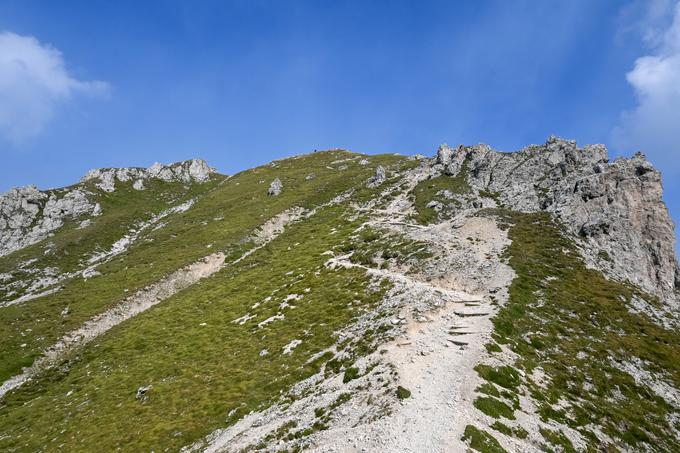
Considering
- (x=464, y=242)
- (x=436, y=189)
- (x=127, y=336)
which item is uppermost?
(x=436, y=189)

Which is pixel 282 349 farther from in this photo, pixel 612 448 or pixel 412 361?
pixel 612 448

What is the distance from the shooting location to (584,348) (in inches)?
1239

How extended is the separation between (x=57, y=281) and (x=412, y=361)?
81.7 metres

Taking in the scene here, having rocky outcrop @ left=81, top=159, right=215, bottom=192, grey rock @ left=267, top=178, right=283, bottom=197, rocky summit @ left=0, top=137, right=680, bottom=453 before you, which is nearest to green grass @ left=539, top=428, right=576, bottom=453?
rocky summit @ left=0, top=137, right=680, bottom=453

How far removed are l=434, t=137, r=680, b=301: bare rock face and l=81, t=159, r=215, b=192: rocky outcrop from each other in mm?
121588

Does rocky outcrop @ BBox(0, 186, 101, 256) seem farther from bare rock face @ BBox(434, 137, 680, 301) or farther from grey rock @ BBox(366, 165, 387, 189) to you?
bare rock face @ BBox(434, 137, 680, 301)

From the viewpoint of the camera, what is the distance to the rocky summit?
23781 mm

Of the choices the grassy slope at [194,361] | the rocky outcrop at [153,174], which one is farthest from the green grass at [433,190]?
the rocky outcrop at [153,174]

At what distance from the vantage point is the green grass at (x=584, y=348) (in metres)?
24.2

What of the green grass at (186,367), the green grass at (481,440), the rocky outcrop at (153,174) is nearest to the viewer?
the green grass at (481,440)

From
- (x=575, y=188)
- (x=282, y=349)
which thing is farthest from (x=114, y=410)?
(x=575, y=188)

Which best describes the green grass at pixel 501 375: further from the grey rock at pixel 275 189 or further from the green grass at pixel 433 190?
the grey rock at pixel 275 189

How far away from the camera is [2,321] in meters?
59.6

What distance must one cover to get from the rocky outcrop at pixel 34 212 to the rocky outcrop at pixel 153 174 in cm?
1332
